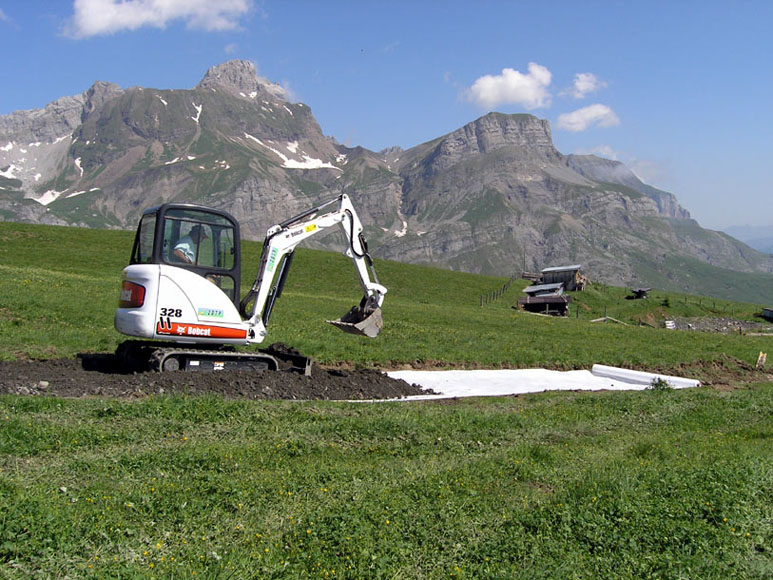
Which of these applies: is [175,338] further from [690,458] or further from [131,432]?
[690,458]

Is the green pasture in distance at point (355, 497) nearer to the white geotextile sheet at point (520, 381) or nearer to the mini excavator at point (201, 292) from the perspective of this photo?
the mini excavator at point (201, 292)

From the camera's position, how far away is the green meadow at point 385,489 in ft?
21.2

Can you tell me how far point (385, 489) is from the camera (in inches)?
330

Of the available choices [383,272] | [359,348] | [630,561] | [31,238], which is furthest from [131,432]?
[383,272]

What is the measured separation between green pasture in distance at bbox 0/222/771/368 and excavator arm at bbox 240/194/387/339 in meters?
4.48

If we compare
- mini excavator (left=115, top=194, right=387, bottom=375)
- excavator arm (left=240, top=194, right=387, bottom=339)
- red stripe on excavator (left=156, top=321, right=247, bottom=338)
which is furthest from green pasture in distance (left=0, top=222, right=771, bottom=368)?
red stripe on excavator (left=156, top=321, right=247, bottom=338)

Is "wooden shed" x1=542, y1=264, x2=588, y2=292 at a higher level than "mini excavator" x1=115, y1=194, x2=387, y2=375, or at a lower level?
higher

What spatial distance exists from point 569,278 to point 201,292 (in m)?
75.5

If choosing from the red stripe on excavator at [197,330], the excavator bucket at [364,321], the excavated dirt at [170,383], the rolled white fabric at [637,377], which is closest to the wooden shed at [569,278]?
the rolled white fabric at [637,377]

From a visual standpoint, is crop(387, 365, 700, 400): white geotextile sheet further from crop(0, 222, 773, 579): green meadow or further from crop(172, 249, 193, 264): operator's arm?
crop(172, 249, 193, 264): operator's arm

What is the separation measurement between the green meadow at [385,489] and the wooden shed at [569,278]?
68540 millimetres

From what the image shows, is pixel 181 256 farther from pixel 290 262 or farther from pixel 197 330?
pixel 290 262

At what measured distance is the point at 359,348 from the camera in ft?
80.1

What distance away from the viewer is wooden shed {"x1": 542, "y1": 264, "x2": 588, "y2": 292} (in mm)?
84375
